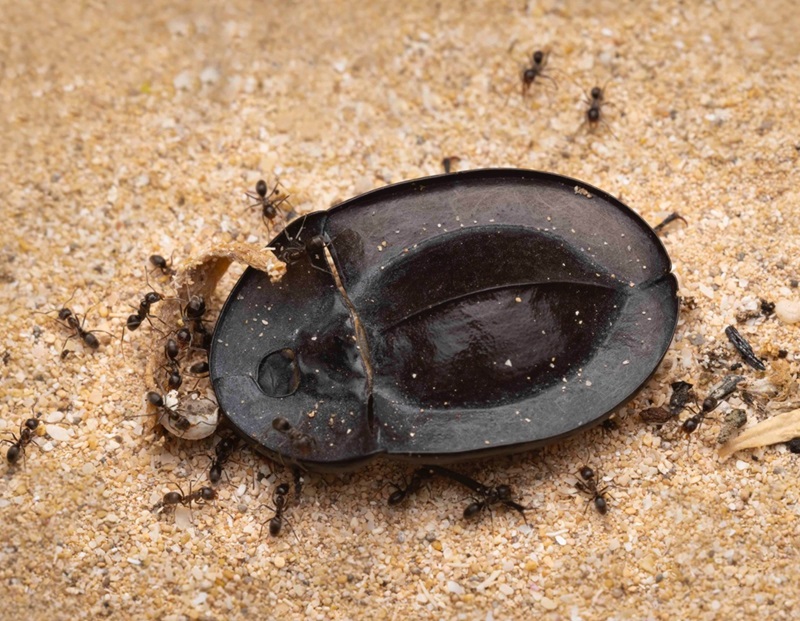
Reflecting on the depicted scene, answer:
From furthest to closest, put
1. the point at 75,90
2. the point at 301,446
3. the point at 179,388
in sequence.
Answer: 1. the point at 75,90
2. the point at 179,388
3. the point at 301,446

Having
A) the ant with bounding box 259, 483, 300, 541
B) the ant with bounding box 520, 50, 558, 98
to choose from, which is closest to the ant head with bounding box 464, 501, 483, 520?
the ant with bounding box 259, 483, 300, 541

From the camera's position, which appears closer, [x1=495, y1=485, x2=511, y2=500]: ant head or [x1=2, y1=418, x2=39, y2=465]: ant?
[x1=495, y1=485, x2=511, y2=500]: ant head

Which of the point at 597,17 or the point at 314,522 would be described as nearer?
the point at 314,522

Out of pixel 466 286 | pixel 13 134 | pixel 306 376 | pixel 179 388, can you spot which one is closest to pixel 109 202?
pixel 13 134

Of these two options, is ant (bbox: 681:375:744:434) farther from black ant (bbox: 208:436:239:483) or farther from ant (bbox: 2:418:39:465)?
ant (bbox: 2:418:39:465)

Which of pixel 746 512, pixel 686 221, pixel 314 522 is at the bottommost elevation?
pixel 314 522

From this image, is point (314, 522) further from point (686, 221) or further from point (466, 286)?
point (686, 221)

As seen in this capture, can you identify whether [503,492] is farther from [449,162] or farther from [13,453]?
[13,453]

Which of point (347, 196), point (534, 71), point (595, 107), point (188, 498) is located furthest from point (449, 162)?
point (188, 498)
